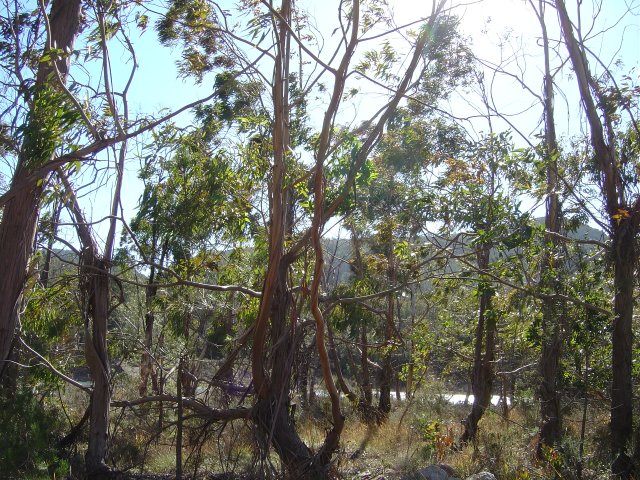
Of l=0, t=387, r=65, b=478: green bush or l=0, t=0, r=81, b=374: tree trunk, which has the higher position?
l=0, t=0, r=81, b=374: tree trunk

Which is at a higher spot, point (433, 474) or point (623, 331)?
point (623, 331)

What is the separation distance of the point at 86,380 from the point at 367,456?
13.2 m

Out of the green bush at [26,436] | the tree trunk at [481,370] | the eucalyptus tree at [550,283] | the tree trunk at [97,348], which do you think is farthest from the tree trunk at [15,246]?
the tree trunk at [481,370]

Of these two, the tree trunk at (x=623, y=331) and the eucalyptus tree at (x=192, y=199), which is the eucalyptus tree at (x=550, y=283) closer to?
the tree trunk at (x=623, y=331)

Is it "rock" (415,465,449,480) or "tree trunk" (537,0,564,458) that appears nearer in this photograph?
"rock" (415,465,449,480)

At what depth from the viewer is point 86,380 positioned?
72.7ft

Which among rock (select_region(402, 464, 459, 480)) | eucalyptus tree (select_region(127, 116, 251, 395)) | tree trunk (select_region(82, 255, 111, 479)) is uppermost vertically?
eucalyptus tree (select_region(127, 116, 251, 395))

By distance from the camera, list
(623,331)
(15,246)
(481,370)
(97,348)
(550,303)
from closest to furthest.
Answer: (15,246), (97,348), (623,331), (550,303), (481,370)

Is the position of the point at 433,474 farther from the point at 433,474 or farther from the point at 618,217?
the point at 618,217

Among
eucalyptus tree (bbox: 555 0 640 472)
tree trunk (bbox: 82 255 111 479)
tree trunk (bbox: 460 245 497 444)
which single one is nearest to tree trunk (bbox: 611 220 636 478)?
eucalyptus tree (bbox: 555 0 640 472)

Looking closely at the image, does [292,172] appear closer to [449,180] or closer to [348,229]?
[449,180]

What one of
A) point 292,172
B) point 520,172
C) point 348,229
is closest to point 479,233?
point 520,172

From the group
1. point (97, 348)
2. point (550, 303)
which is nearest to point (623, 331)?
point (550, 303)

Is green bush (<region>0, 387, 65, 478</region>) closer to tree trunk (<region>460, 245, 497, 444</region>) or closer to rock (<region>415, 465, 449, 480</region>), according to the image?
rock (<region>415, 465, 449, 480</region>)
